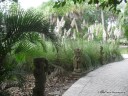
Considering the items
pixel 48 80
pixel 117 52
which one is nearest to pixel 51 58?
pixel 48 80

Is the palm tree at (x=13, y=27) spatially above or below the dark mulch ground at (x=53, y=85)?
above

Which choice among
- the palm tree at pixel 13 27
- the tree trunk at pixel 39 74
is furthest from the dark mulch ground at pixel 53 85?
the palm tree at pixel 13 27

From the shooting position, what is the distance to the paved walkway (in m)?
8.05

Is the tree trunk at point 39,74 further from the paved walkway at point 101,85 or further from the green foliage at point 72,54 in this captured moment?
the green foliage at point 72,54

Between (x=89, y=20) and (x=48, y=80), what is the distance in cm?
3394

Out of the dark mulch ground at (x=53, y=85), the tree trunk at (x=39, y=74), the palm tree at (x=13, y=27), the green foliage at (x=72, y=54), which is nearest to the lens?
the palm tree at (x=13, y=27)

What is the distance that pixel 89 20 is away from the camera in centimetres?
4375

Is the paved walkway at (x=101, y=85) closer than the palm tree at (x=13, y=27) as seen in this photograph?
No

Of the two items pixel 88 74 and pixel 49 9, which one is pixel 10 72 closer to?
pixel 88 74

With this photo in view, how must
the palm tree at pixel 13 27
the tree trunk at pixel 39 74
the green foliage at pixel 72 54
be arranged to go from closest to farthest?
the palm tree at pixel 13 27 → the tree trunk at pixel 39 74 → the green foliage at pixel 72 54

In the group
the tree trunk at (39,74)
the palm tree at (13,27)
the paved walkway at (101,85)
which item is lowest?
the paved walkway at (101,85)

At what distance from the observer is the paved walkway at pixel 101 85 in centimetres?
805

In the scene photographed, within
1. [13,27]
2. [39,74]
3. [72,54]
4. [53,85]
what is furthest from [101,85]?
[13,27]

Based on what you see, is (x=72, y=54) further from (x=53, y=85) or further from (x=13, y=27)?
(x=13, y=27)
